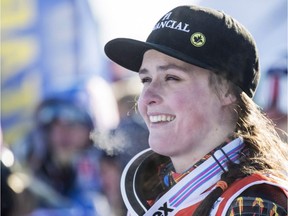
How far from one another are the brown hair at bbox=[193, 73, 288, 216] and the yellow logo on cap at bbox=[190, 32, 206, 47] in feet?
0.52

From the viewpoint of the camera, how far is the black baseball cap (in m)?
2.99

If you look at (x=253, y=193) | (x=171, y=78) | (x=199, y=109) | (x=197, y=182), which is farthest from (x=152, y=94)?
(x=253, y=193)

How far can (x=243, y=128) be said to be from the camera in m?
3.08

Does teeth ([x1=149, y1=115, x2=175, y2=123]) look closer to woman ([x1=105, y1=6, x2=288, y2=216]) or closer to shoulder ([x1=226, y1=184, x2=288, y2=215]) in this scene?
woman ([x1=105, y1=6, x2=288, y2=216])

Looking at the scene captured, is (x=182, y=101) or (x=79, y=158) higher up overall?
(x=79, y=158)

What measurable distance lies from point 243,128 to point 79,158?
2.59 m

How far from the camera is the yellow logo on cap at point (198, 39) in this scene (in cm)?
298

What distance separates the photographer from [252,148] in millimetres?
2994

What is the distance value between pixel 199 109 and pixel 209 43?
26 cm

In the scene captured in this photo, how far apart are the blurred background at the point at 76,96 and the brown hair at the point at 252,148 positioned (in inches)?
31.4

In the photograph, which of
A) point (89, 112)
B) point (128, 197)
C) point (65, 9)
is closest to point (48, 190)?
point (89, 112)

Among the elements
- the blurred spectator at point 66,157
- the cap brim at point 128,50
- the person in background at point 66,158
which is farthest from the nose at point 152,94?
the person in background at point 66,158

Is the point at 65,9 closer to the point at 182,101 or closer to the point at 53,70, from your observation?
the point at 53,70

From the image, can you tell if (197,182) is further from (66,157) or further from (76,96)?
(76,96)
